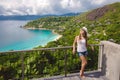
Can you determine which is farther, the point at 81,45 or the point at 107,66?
the point at 107,66

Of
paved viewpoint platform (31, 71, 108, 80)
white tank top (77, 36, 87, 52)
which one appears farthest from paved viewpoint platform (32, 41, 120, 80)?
white tank top (77, 36, 87, 52)

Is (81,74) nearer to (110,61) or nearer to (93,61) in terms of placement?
(110,61)

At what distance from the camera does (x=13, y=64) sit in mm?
9156

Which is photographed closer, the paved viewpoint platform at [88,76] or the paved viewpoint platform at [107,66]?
the paved viewpoint platform at [107,66]

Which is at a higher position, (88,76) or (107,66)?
(107,66)

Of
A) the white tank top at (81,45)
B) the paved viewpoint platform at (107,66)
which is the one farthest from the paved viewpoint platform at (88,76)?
the white tank top at (81,45)

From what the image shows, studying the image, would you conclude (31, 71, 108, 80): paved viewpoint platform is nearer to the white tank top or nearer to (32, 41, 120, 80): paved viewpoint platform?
(32, 41, 120, 80): paved viewpoint platform

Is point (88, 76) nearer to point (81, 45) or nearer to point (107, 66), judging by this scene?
point (107, 66)

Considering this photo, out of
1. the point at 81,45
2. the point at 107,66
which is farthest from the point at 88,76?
the point at 81,45

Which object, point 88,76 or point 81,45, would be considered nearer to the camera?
point 81,45

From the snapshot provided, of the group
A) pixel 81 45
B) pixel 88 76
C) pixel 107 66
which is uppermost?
pixel 81 45

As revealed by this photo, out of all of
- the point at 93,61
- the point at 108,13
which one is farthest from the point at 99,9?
the point at 93,61

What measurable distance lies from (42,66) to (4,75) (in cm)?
174

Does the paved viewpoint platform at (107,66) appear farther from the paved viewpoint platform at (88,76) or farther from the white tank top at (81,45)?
the white tank top at (81,45)
